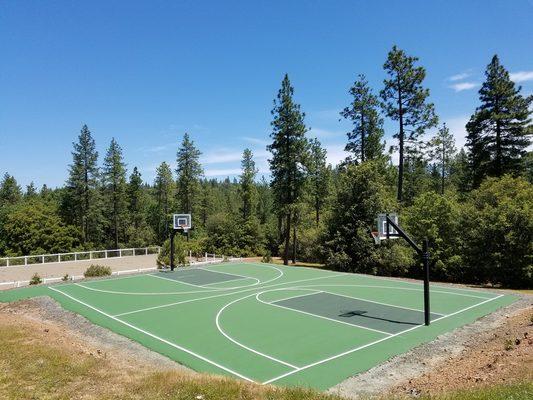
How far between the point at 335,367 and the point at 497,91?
107 ft

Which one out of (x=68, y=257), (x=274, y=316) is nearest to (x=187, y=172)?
(x=68, y=257)

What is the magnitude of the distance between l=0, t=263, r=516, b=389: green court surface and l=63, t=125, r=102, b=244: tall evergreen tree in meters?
30.8

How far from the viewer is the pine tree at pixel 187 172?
5338 cm

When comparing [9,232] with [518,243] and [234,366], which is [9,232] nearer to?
[234,366]

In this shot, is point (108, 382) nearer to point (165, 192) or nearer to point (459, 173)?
point (165, 192)

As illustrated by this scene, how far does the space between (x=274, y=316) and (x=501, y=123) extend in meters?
29.7

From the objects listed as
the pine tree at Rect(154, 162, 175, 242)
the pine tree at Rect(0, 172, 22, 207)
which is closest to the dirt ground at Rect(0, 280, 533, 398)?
the pine tree at Rect(154, 162, 175, 242)

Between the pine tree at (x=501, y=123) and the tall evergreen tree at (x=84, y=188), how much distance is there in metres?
44.1

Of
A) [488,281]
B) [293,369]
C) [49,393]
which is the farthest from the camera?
[488,281]

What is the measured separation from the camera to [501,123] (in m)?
33.7

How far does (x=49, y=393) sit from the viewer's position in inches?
272

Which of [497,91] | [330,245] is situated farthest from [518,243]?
[497,91]

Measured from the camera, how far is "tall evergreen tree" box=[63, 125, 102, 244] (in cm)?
5062

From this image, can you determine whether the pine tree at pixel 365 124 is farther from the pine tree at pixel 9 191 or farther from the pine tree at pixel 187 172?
the pine tree at pixel 9 191
